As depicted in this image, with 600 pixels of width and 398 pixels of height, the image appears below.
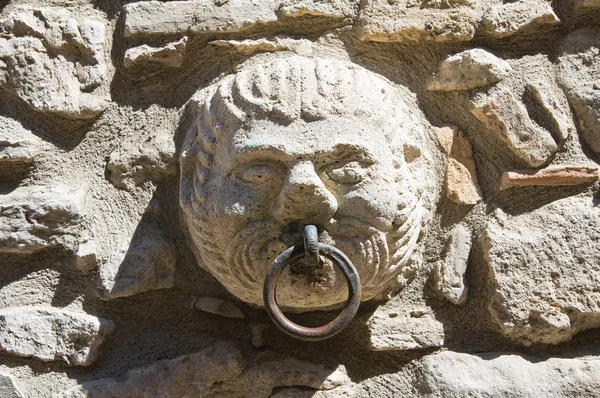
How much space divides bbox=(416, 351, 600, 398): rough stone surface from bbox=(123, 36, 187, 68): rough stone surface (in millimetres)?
713

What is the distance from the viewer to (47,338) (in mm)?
1396

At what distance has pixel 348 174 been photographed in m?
1.20

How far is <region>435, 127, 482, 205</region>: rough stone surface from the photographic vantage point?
1414 mm

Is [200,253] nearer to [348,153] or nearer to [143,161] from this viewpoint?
[143,161]

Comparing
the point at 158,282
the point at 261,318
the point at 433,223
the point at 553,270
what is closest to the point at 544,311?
the point at 553,270

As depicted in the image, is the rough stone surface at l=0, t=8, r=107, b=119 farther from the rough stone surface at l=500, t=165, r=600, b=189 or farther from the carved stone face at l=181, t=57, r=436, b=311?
the rough stone surface at l=500, t=165, r=600, b=189

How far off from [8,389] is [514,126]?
1.01 meters

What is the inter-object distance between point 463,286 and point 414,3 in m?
0.52

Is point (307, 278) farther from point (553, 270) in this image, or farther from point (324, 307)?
point (553, 270)

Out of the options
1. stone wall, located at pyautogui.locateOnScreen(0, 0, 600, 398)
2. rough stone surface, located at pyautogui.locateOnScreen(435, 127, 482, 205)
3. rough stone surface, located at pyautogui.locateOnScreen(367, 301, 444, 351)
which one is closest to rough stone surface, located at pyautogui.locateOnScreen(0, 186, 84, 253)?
stone wall, located at pyautogui.locateOnScreen(0, 0, 600, 398)

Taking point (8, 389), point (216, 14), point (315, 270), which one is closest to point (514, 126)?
point (315, 270)

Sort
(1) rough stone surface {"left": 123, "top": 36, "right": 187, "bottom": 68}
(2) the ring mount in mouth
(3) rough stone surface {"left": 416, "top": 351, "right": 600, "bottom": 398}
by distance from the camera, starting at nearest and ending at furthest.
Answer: (2) the ring mount in mouth → (3) rough stone surface {"left": 416, "top": 351, "right": 600, "bottom": 398} → (1) rough stone surface {"left": 123, "top": 36, "right": 187, "bottom": 68}

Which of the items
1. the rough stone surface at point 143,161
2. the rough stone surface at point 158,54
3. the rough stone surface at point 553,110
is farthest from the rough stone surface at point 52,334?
the rough stone surface at point 553,110

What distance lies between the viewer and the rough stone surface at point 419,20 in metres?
1.42
